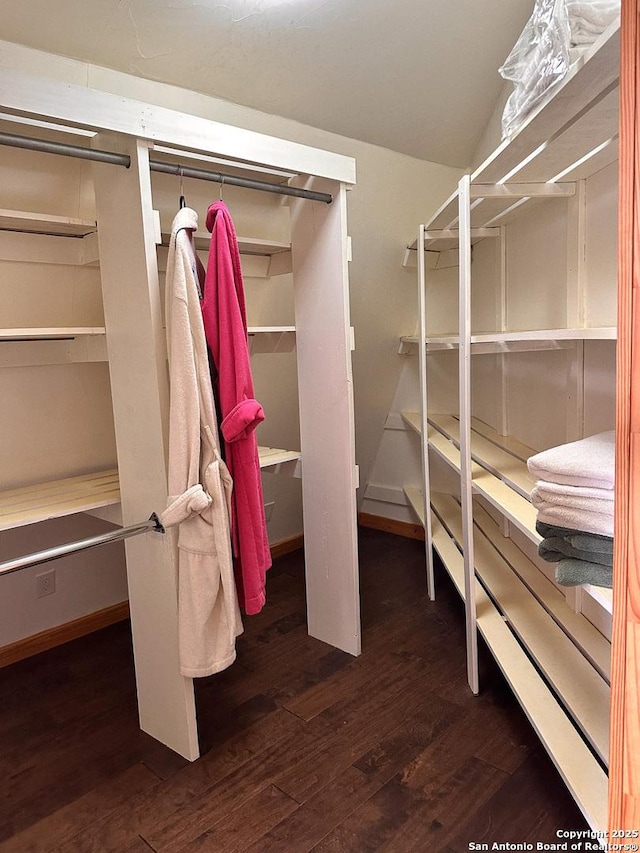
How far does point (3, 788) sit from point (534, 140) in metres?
2.25

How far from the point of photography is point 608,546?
1.19 meters

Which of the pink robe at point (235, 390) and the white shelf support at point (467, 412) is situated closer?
the pink robe at point (235, 390)

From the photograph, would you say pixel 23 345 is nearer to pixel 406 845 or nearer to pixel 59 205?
pixel 59 205

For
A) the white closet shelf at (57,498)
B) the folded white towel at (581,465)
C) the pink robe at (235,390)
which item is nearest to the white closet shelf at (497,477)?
the folded white towel at (581,465)

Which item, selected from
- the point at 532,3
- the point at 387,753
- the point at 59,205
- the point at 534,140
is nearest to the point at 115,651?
the point at 387,753

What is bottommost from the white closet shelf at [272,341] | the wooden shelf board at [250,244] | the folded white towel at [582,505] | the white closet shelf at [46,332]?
the folded white towel at [582,505]

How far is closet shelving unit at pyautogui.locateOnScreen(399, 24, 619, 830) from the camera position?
4.77ft

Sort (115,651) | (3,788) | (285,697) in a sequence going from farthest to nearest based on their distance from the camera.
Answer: (115,651), (285,697), (3,788)

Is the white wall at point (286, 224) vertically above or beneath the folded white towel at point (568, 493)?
above

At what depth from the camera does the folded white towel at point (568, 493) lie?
1.17m

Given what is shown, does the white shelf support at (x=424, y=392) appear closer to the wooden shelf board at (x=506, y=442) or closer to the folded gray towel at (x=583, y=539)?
the wooden shelf board at (x=506, y=442)

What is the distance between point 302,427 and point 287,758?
115 centimetres

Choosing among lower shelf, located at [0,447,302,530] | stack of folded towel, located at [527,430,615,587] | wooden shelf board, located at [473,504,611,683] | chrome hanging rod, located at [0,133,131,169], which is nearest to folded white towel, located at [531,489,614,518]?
stack of folded towel, located at [527,430,615,587]

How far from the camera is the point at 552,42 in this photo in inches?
51.7
